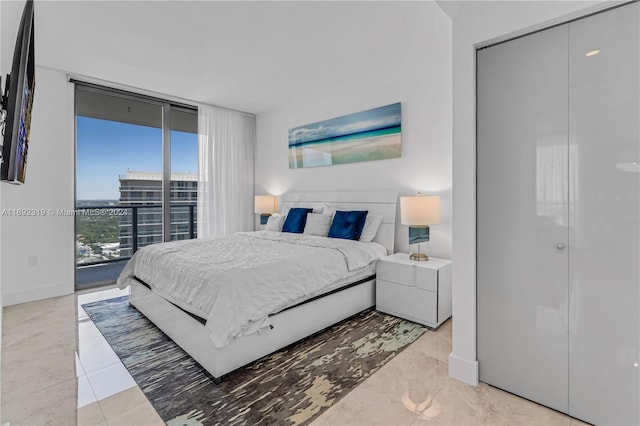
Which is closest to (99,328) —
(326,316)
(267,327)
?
(267,327)

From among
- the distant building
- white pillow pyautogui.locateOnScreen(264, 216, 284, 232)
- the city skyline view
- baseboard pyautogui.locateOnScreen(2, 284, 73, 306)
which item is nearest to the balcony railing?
the distant building

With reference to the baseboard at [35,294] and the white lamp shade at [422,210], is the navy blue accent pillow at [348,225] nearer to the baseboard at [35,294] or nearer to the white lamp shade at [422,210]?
the white lamp shade at [422,210]

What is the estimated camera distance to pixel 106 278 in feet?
14.4

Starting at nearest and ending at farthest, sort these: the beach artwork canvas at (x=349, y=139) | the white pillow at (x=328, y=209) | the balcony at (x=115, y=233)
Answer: the beach artwork canvas at (x=349, y=139) → the white pillow at (x=328, y=209) → the balcony at (x=115, y=233)

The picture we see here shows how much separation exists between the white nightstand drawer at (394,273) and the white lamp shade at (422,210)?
448 millimetres

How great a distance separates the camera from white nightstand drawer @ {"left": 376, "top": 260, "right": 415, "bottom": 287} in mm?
3008

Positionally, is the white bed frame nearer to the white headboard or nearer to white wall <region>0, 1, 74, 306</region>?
the white headboard

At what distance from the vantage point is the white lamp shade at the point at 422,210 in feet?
10.2

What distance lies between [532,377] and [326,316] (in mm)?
1524

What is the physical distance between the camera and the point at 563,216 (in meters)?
1.72

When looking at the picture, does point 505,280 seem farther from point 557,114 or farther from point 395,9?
point 395,9

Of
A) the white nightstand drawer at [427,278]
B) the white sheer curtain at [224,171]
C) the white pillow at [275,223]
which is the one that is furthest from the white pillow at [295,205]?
the white nightstand drawer at [427,278]

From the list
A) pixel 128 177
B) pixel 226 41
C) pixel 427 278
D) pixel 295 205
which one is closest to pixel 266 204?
pixel 295 205

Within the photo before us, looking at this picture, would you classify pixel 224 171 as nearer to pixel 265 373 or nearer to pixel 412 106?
pixel 412 106
